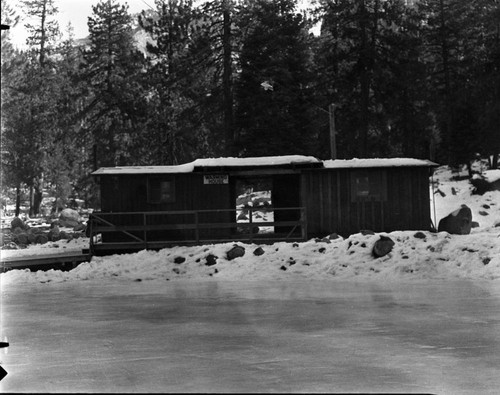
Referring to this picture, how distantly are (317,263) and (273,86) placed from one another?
22.2 meters

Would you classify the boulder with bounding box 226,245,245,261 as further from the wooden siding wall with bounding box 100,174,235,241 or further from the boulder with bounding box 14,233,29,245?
Result: the boulder with bounding box 14,233,29,245

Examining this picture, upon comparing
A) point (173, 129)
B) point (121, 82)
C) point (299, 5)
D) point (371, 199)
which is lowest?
point (371, 199)

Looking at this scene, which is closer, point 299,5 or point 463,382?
point 463,382

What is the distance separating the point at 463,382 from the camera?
6371 millimetres

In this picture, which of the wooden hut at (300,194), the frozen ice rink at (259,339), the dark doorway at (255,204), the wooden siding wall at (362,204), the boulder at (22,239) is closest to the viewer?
the frozen ice rink at (259,339)

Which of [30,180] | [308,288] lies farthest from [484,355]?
[30,180]

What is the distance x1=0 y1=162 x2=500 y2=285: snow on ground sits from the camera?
17016 mm

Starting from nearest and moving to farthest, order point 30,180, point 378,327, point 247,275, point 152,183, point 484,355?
point 484,355
point 378,327
point 247,275
point 152,183
point 30,180

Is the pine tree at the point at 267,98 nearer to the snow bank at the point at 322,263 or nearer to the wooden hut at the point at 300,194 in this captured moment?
the wooden hut at the point at 300,194

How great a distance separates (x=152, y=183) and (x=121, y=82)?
→ 995 inches

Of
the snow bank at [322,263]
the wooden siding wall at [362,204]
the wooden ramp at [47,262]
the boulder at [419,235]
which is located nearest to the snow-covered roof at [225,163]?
the wooden siding wall at [362,204]

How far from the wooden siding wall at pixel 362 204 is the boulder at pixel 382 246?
554 cm

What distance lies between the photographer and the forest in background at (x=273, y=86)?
39.2m

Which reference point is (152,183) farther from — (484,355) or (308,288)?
(484,355)
